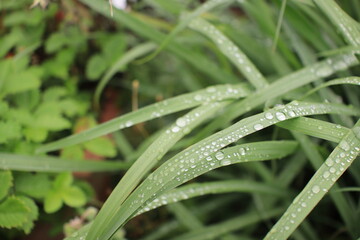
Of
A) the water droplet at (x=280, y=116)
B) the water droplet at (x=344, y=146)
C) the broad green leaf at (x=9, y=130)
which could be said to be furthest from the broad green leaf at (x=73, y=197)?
the water droplet at (x=344, y=146)

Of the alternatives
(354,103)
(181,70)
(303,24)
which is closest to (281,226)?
(354,103)

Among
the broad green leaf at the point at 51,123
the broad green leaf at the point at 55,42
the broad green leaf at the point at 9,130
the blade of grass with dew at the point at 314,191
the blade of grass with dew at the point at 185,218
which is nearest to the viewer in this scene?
the blade of grass with dew at the point at 314,191

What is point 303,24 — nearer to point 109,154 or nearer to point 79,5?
point 109,154

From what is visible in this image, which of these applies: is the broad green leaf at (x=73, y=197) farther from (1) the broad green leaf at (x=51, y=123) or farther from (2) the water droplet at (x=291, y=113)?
(2) the water droplet at (x=291, y=113)

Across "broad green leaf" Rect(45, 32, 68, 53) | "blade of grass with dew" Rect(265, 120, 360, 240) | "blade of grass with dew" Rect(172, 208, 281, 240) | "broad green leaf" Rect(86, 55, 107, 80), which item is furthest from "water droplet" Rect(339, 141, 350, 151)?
"broad green leaf" Rect(45, 32, 68, 53)

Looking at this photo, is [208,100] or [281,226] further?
[208,100]

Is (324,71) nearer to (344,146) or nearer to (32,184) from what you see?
(344,146)

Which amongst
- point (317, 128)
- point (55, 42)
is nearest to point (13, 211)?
point (55, 42)
